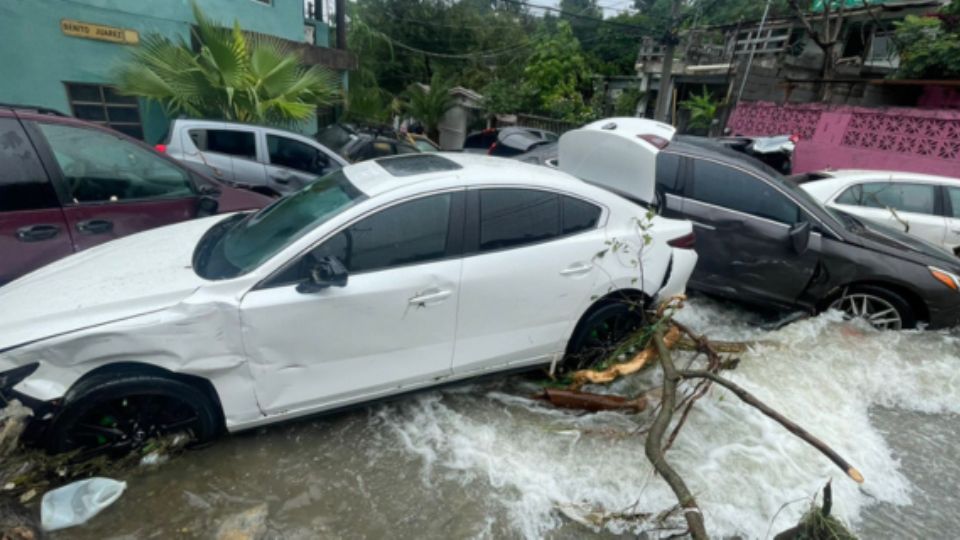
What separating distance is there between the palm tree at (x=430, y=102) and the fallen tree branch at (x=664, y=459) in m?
16.8

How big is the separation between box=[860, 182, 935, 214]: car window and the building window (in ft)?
35.3

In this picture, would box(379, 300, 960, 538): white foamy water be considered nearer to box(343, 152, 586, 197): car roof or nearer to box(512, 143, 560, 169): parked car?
box(343, 152, 586, 197): car roof

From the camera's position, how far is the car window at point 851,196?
222 inches

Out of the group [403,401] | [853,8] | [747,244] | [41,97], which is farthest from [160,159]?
[853,8]

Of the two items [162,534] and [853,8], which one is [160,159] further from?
[853,8]

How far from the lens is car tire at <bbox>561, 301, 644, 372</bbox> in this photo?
336 cm

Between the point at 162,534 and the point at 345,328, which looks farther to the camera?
the point at 345,328

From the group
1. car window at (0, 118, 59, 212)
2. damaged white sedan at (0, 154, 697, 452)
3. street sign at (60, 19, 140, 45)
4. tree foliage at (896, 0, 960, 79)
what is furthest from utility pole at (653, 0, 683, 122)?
car window at (0, 118, 59, 212)

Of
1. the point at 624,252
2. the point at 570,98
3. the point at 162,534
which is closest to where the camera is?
the point at 162,534

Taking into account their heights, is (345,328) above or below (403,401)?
above

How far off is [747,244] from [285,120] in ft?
22.6

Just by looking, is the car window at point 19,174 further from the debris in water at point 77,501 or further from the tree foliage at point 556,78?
the tree foliage at point 556,78

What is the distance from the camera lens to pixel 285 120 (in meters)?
7.80

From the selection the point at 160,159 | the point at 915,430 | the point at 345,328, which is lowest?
the point at 915,430
